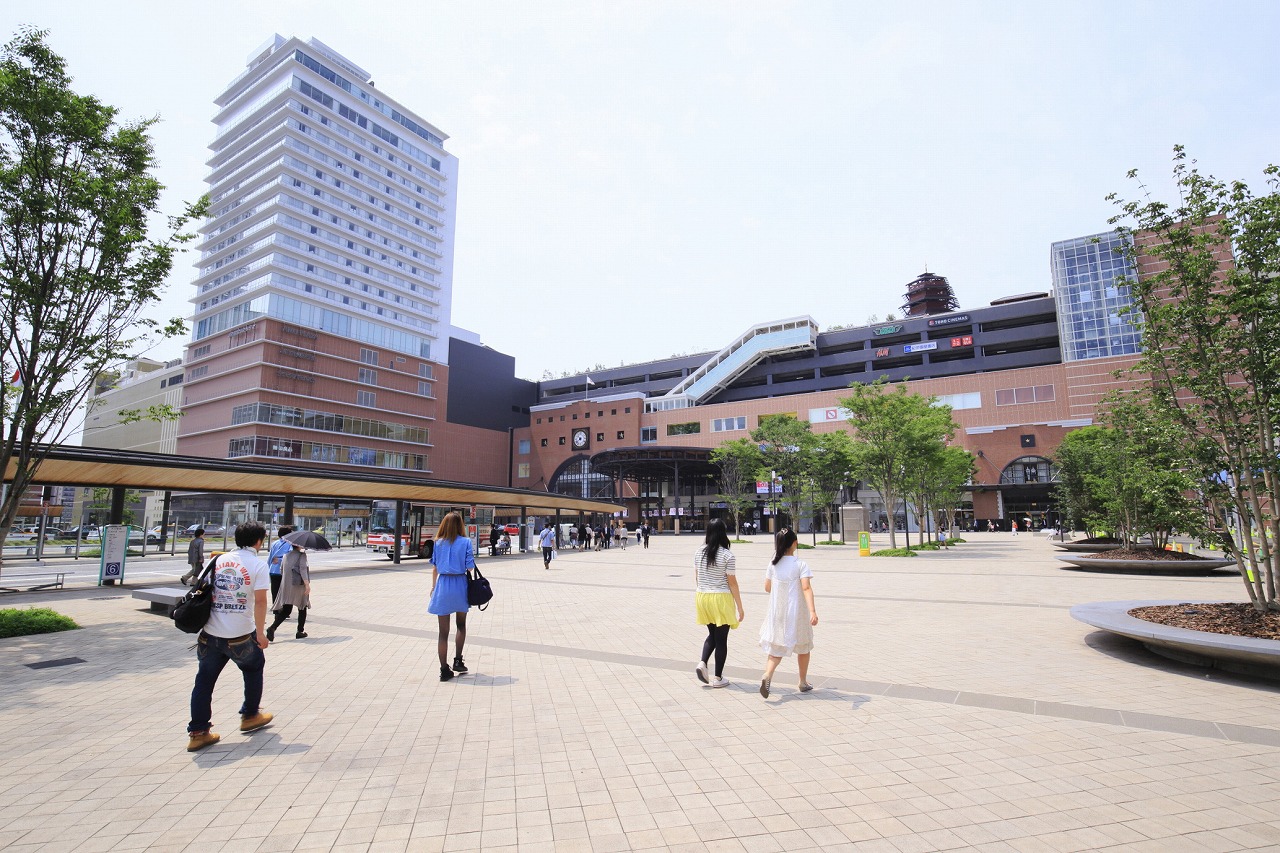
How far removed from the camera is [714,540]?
6.23 meters

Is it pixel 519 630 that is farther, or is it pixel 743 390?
pixel 743 390

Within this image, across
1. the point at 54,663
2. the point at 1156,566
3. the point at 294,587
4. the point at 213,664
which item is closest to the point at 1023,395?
the point at 1156,566

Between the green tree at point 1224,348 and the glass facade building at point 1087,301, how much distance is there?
63.2m

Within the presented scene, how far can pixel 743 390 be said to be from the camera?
274 feet

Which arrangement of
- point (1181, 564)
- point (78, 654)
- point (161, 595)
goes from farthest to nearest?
point (1181, 564) < point (161, 595) < point (78, 654)

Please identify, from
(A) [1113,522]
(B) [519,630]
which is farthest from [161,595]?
(A) [1113,522]

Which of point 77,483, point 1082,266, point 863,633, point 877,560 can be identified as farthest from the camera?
point 1082,266

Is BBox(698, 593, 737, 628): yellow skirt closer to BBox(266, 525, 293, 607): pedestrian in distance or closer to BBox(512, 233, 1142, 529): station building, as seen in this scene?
BBox(266, 525, 293, 607): pedestrian in distance

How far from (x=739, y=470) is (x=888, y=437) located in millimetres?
25351

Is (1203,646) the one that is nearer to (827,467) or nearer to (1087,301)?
(827,467)

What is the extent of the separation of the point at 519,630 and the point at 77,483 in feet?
45.0

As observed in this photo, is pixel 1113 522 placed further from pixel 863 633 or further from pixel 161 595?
pixel 161 595

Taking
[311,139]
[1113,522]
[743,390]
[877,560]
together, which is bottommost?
[877,560]

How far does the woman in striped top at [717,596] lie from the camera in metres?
6.23
